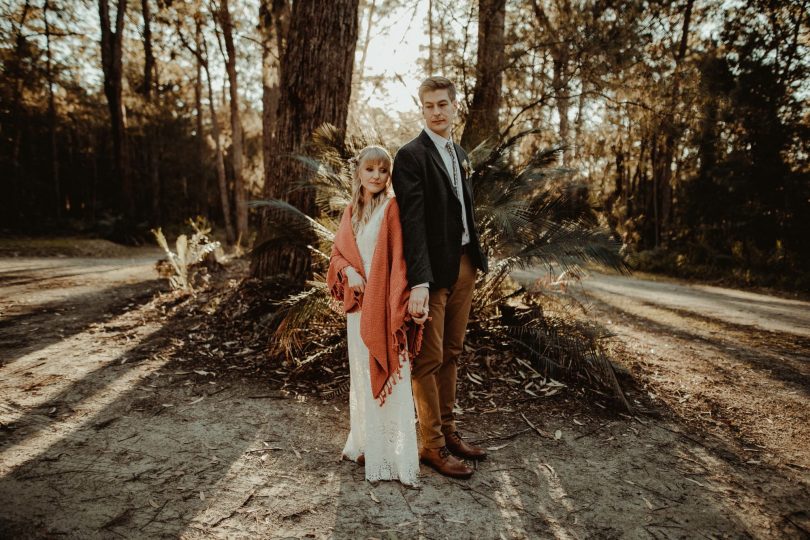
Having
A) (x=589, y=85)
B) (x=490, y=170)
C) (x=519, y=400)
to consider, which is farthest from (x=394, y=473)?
(x=589, y=85)

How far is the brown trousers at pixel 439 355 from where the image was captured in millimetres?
2479

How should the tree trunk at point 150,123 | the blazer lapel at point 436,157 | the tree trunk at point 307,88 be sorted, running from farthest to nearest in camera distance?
1. the tree trunk at point 150,123
2. the tree trunk at point 307,88
3. the blazer lapel at point 436,157

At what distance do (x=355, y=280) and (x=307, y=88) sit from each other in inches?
125

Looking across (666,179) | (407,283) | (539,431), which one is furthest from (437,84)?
(666,179)

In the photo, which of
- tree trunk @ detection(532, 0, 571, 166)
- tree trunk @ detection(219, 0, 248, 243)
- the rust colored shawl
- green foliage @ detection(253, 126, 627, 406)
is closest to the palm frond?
green foliage @ detection(253, 126, 627, 406)

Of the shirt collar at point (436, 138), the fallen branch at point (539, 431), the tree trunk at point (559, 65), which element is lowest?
the fallen branch at point (539, 431)

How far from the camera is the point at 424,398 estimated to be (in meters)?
2.54

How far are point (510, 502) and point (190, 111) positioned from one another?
89.3 feet

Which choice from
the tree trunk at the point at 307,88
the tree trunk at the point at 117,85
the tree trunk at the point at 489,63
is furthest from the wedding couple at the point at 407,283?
the tree trunk at the point at 117,85

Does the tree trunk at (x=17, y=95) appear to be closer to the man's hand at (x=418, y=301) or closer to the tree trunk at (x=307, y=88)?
the tree trunk at (x=307, y=88)

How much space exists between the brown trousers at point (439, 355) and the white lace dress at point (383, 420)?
0.35ft

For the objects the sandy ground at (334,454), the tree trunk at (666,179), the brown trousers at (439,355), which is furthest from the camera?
the tree trunk at (666,179)

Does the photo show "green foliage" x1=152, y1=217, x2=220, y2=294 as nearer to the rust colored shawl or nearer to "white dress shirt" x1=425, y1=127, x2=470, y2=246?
the rust colored shawl

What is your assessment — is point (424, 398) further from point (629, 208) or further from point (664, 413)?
point (629, 208)
